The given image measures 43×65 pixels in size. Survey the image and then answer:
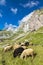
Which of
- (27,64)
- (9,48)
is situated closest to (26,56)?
(27,64)

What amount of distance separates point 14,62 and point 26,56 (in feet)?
13.7

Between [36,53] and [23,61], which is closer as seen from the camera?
[23,61]

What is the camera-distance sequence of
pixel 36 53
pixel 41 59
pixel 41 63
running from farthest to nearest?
1. pixel 36 53
2. pixel 41 59
3. pixel 41 63

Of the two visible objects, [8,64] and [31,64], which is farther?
[8,64]

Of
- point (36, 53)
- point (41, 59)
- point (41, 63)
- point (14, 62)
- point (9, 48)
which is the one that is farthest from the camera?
point (9, 48)

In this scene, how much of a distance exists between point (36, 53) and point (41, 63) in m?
10.0

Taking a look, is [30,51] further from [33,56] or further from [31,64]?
[31,64]

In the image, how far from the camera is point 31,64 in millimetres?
45875

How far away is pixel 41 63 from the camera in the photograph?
4472 centimetres

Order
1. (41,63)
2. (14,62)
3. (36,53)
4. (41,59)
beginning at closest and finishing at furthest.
→ (41,63) < (41,59) < (14,62) < (36,53)

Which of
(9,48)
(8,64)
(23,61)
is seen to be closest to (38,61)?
(23,61)

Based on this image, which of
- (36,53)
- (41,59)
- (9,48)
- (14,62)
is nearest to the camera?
(41,59)

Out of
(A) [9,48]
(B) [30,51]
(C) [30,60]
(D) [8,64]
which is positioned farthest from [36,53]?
(A) [9,48]

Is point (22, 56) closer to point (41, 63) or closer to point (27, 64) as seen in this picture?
point (27, 64)
